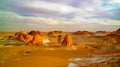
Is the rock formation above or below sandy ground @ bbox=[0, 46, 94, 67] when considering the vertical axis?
above

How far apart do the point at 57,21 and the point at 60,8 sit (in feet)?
0.59

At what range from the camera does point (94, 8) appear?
122 inches

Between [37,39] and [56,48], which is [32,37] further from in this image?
[56,48]

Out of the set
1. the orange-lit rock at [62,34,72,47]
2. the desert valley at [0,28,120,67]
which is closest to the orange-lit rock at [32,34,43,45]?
the desert valley at [0,28,120,67]

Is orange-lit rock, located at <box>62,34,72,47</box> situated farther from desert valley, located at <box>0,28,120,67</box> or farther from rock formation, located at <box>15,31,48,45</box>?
rock formation, located at <box>15,31,48,45</box>

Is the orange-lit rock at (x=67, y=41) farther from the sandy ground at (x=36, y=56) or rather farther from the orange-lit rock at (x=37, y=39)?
the orange-lit rock at (x=37, y=39)

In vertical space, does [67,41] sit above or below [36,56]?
above

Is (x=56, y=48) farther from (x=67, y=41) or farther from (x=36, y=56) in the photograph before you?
(x=36, y=56)

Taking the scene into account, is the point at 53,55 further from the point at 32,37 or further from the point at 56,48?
the point at 32,37

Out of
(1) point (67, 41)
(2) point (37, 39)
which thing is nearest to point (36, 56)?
(2) point (37, 39)

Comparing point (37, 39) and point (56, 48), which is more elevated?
point (37, 39)

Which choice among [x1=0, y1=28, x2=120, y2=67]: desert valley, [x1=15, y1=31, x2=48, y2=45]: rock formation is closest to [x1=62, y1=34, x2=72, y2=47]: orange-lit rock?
[x1=0, y1=28, x2=120, y2=67]: desert valley

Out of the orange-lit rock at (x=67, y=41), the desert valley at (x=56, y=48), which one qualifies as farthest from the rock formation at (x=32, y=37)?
the orange-lit rock at (x=67, y=41)

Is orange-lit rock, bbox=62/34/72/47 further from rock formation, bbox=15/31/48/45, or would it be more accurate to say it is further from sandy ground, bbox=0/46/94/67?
rock formation, bbox=15/31/48/45
